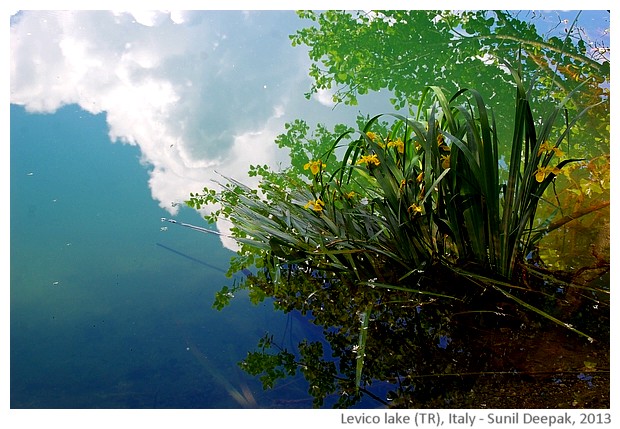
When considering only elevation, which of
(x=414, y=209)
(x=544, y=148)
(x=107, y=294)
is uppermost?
(x=544, y=148)

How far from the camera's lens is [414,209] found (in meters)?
1.77

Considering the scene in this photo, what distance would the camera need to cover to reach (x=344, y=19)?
372 centimetres

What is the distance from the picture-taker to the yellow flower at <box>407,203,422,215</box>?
5.66 ft

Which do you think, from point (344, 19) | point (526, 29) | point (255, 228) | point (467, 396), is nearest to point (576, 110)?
point (526, 29)

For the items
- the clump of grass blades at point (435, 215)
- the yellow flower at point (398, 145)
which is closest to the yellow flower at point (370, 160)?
the clump of grass blades at point (435, 215)

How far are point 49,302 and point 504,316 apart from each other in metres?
1.56

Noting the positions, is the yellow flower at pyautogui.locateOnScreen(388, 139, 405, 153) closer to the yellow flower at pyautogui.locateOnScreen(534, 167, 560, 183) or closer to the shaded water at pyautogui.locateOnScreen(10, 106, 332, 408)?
the yellow flower at pyautogui.locateOnScreen(534, 167, 560, 183)

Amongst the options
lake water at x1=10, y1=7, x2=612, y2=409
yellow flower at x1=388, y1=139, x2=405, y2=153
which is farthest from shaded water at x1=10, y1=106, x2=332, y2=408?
yellow flower at x1=388, y1=139, x2=405, y2=153

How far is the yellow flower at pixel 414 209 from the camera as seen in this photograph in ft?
5.66

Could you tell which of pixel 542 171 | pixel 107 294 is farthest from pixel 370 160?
pixel 107 294

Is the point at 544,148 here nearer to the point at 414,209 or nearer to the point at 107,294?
the point at 414,209

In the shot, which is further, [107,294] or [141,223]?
[141,223]

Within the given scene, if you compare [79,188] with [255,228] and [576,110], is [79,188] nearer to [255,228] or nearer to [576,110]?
[255,228]

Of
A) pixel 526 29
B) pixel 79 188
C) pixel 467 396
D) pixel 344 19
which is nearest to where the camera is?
pixel 467 396
